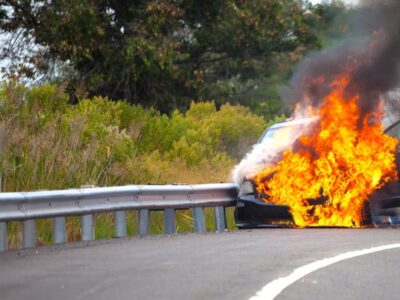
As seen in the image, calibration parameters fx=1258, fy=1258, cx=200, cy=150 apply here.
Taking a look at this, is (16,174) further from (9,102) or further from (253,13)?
(253,13)

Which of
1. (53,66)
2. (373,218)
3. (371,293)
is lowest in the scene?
(371,293)

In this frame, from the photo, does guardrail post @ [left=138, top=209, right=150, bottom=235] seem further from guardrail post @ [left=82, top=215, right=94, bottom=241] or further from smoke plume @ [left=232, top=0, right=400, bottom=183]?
smoke plume @ [left=232, top=0, right=400, bottom=183]

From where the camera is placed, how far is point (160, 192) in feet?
55.5

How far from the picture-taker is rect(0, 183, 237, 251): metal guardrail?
14.1 m

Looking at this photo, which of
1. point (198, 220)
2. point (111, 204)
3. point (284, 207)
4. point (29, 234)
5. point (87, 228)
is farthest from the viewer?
point (198, 220)

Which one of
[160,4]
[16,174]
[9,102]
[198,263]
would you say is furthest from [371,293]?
[160,4]

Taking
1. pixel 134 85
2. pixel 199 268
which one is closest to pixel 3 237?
pixel 199 268

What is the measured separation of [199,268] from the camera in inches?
451

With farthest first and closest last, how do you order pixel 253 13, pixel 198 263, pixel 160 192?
pixel 253 13 < pixel 160 192 < pixel 198 263

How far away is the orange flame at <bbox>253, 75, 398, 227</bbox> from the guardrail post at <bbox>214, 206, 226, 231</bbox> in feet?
3.48

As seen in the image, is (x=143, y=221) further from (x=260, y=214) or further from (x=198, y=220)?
(x=260, y=214)

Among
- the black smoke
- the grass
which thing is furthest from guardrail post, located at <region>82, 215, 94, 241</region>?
the black smoke

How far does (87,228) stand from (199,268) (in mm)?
4164

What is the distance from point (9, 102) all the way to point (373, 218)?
673cm
